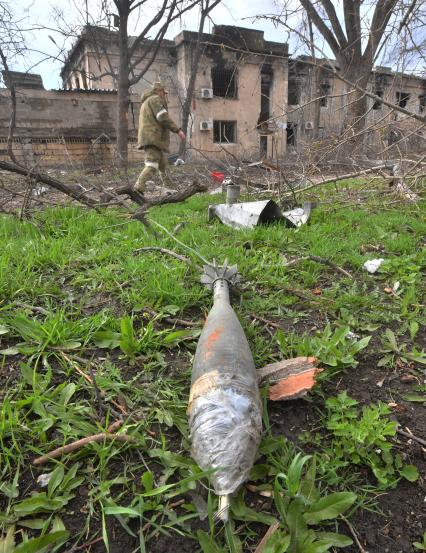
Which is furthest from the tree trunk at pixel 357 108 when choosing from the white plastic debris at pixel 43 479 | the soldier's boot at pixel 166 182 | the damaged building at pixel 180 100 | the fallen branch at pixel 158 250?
the white plastic debris at pixel 43 479

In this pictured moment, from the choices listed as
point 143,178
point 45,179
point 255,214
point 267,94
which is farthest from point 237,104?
point 45,179

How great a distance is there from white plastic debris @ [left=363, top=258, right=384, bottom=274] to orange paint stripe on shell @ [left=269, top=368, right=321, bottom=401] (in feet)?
5.35

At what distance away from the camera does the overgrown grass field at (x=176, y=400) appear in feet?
3.40

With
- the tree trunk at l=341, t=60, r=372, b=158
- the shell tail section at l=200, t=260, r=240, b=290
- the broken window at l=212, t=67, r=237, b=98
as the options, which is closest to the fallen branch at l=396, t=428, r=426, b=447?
the shell tail section at l=200, t=260, r=240, b=290

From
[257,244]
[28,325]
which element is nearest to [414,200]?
[257,244]

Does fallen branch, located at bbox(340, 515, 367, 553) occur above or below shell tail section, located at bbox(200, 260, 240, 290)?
below

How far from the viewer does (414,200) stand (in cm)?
500

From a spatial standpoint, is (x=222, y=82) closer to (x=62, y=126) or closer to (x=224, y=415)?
(x=62, y=126)

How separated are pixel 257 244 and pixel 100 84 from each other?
2121cm

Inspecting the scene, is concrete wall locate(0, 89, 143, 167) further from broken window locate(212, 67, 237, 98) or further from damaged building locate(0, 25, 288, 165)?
broken window locate(212, 67, 237, 98)

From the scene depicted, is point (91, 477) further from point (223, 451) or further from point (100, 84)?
point (100, 84)

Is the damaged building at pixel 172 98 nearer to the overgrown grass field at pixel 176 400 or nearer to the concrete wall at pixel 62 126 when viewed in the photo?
the concrete wall at pixel 62 126

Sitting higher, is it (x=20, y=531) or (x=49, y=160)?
(x=49, y=160)

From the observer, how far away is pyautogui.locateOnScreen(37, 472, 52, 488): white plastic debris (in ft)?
3.72
